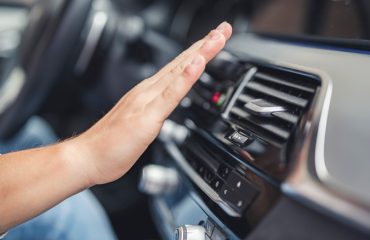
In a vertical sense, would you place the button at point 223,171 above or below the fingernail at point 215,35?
below

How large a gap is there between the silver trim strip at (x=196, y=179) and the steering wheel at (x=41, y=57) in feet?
0.89

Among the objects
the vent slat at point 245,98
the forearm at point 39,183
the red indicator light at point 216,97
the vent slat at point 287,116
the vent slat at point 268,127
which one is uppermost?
the vent slat at point 287,116

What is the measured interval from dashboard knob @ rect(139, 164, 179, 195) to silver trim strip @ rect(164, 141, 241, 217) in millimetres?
38

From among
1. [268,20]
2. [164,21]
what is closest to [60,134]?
[164,21]

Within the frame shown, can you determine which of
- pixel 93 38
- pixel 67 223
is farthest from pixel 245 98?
pixel 93 38

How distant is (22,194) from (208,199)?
249 millimetres

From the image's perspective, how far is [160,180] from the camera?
34.1 inches

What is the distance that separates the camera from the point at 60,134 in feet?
4.20

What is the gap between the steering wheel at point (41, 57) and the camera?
2.82 ft

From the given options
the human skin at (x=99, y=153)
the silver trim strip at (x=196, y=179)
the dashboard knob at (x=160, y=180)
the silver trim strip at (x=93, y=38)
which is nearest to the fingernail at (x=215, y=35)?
the human skin at (x=99, y=153)

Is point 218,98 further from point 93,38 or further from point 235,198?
point 93,38

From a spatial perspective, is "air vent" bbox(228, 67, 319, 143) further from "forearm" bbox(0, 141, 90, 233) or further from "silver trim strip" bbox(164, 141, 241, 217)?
"forearm" bbox(0, 141, 90, 233)

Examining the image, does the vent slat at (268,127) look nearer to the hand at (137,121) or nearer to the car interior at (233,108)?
the car interior at (233,108)

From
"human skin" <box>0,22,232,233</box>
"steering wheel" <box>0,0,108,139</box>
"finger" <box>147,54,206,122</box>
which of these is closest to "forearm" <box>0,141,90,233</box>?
"human skin" <box>0,22,232,233</box>
